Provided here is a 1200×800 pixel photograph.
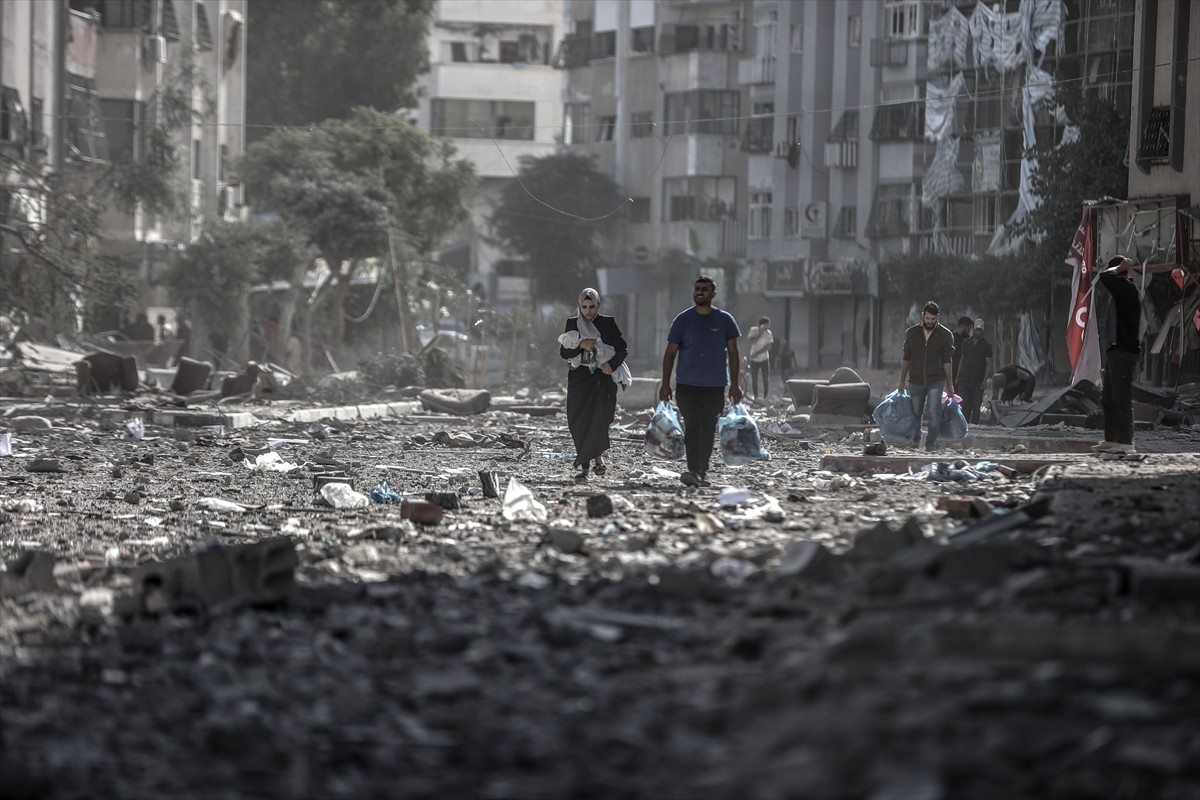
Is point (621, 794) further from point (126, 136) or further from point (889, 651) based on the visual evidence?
point (126, 136)

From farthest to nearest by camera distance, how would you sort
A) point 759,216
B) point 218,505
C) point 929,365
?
1. point 759,216
2. point 929,365
3. point 218,505

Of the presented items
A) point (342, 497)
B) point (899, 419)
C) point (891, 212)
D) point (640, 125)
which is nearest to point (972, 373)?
point (899, 419)

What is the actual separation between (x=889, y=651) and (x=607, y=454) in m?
13.1

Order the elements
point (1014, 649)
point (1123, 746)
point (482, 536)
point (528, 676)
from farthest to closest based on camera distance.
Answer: point (482, 536) < point (528, 676) < point (1014, 649) < point (1123, 746)

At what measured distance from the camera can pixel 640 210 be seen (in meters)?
67.8

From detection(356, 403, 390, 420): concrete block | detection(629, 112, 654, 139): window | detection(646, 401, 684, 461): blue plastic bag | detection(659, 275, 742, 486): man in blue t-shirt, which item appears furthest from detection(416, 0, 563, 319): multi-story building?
detection(659, 275, 742, 486): man in blue t-shirt

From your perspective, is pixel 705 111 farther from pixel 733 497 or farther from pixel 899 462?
pixel 733 497

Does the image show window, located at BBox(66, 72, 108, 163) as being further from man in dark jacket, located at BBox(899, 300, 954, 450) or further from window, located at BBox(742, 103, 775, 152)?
man in dark jacket, located at BBox(899, 300, 954, 450)

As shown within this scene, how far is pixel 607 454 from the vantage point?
1875 centimetres

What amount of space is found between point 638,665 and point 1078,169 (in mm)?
33119

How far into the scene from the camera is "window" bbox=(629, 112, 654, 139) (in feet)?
222

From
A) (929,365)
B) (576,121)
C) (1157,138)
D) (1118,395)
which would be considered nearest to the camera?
(1118,395)

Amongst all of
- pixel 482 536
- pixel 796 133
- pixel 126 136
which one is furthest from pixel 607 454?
pixel 796 133

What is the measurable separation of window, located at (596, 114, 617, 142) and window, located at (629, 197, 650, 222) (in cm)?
320
